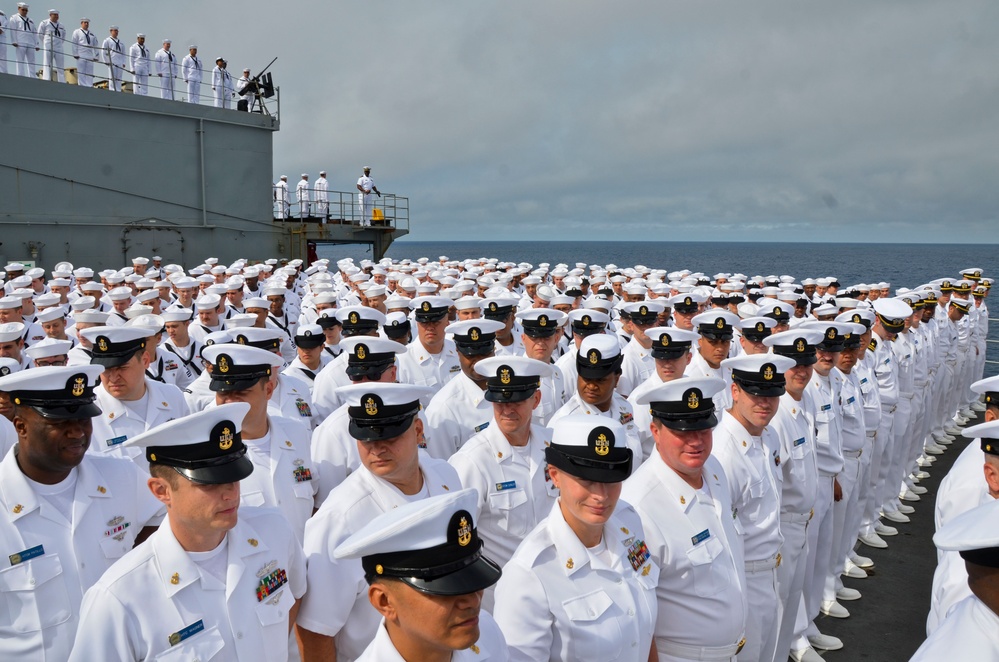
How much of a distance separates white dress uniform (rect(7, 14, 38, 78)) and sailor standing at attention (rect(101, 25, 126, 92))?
162 centimetres

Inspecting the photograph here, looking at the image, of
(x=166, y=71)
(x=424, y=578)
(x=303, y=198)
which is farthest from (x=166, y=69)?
(x=424, y=578)

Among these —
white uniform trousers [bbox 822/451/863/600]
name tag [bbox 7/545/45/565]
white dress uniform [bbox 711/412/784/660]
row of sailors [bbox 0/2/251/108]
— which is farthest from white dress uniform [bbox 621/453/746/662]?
row of sailors [bbox 0/2/251/108]

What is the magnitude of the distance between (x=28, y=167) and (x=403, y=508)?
64.9 ft

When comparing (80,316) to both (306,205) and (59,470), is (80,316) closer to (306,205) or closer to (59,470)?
(59,470)

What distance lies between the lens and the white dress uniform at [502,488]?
12.1 ft

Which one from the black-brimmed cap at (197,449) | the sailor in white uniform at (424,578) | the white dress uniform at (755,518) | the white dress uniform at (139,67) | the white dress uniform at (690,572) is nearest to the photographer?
the sailor in white uniform at (424,578)

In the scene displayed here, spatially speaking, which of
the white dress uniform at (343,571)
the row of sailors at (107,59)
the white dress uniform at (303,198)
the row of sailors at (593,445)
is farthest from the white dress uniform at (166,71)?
the white dress uniform at (343,571)

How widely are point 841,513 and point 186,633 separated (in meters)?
5.31

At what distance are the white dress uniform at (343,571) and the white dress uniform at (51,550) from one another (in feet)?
3.20

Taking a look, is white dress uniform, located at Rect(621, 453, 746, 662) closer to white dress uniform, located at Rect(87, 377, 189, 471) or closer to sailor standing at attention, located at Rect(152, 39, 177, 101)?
white dress uniform, located at Rect(87, 377, 189, 471)

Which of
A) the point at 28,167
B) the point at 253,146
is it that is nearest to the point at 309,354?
the point at 28,167

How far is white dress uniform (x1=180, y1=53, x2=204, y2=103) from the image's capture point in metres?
20.1

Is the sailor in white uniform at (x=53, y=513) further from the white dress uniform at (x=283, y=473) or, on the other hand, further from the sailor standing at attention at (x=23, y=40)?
the sailor standing at attention at (x=23, y=40)

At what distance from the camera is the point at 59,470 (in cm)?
300
